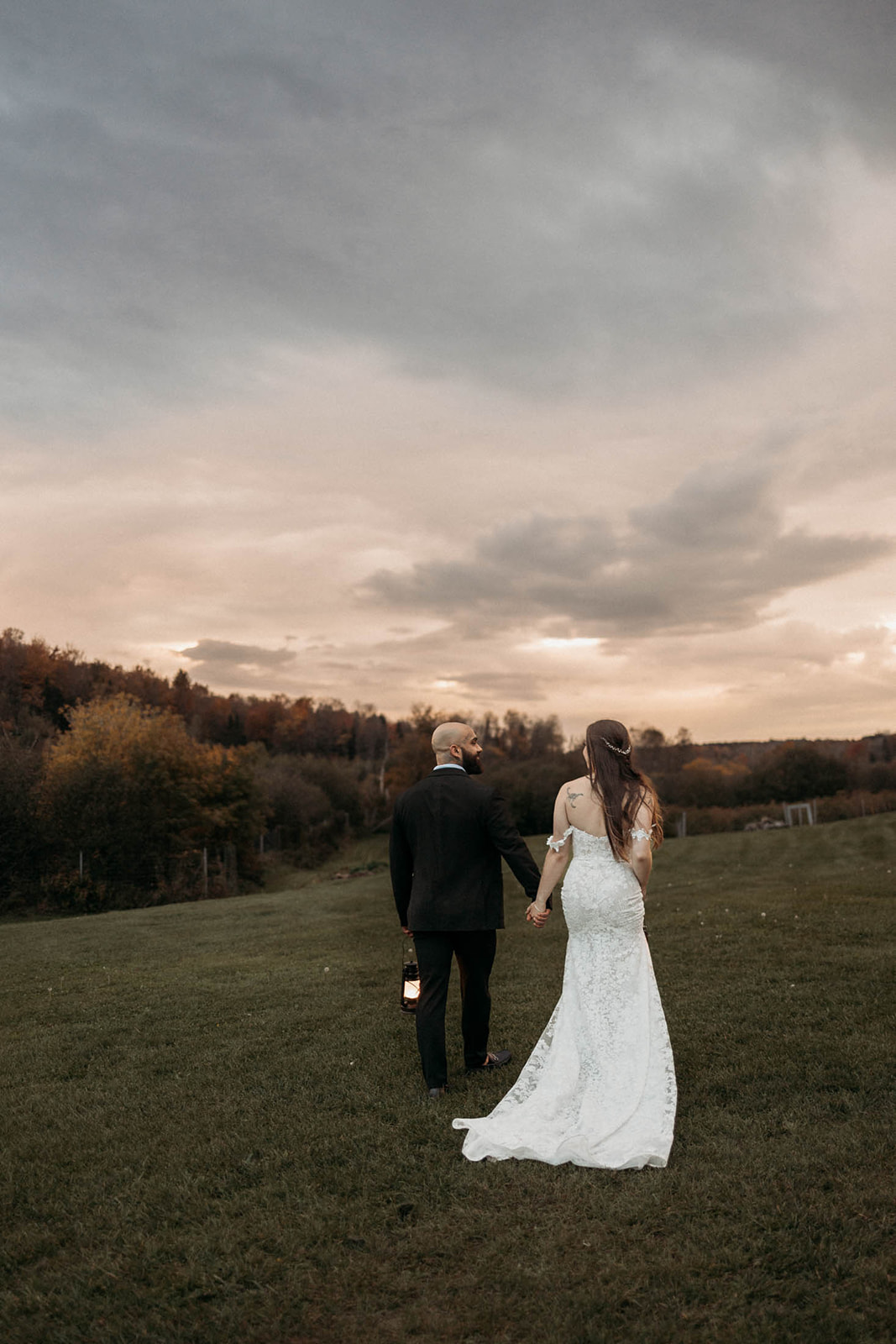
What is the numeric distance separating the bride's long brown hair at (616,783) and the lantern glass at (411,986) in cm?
198

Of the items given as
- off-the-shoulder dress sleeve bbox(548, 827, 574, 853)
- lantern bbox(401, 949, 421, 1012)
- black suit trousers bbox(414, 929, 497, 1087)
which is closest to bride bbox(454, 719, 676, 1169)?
off-the-shoulder dress sleeve bbox(548, 827, 574, 853)

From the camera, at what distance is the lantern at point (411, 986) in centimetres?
628

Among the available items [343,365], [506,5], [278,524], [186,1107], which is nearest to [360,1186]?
[186,1107]

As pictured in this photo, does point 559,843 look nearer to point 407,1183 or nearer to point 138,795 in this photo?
point 407,1183

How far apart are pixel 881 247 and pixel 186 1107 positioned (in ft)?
51.5

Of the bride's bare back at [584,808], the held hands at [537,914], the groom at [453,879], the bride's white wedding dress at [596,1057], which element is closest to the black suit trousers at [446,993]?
the groom at [453,879]

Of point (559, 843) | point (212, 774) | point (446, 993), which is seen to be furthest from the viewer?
point (212, 774)

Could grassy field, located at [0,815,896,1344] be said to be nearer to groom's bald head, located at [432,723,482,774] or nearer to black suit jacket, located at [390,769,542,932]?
black suit jacket, located at [390,769,542,932]

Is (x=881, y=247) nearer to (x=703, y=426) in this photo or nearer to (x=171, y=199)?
(x=703, y=426)

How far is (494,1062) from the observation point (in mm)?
6289

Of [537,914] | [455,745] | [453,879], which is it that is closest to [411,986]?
[453,879]

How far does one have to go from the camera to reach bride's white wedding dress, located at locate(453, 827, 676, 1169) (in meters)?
4.66

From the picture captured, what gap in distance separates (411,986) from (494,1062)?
807mm

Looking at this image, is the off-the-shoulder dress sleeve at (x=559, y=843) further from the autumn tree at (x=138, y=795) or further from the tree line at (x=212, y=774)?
the autumn tree at (x=138, y=795)
